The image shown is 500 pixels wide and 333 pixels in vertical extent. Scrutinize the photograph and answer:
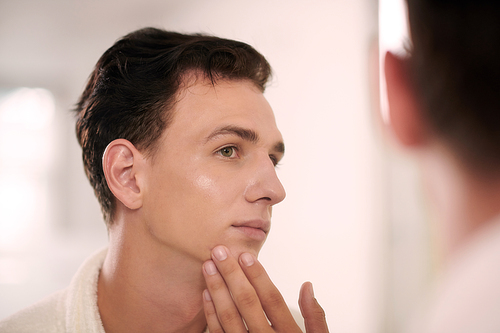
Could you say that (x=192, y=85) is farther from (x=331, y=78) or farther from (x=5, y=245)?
(x=5, y=245)

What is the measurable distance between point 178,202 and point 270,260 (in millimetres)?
869

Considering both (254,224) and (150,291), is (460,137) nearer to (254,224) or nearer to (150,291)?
(254,224)

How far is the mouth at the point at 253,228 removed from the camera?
3.28ft

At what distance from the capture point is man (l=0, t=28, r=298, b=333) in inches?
39.9

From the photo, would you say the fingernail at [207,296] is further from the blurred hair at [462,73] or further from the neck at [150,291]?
the blurred hair at [462,73]

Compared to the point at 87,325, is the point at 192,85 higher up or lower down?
higher up

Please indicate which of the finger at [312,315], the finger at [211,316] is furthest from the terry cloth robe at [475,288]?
the finger at [211,316]

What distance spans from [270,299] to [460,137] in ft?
2.28

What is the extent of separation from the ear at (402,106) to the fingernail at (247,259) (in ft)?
2.09

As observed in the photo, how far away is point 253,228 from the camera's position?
→ 1.02 m

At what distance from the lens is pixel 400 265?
167cm

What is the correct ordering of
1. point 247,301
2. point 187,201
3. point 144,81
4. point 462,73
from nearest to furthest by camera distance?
point 462,73 < point 247,301 < point 187,201 < point 144,81

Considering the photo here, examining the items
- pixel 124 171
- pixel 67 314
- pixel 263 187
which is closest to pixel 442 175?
pixel 263 187

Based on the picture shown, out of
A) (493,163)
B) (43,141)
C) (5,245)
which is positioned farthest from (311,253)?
(5,245)
